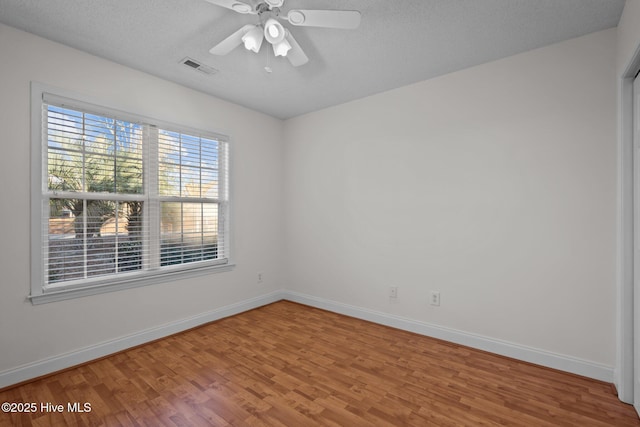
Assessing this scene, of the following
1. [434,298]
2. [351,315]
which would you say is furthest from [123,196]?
[434,298]

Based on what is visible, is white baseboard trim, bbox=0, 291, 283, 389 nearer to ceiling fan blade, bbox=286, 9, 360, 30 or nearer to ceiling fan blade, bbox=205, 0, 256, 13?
ceiling fan blade, bbox=205, 0, 256, 13

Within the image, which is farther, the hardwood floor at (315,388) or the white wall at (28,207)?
the white wall at (28,207)

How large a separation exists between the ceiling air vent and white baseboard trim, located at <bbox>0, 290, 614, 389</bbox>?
257cm

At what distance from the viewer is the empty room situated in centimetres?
198

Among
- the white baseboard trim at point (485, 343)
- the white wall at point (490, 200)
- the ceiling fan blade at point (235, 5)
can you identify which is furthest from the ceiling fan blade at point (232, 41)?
the white baseboard trim at point (485, 343)

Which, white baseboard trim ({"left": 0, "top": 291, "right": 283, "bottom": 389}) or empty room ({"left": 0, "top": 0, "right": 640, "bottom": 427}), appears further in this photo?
white baseboard trim ({"left": 0, "top": 291, "right": 283, "bottom": 389})

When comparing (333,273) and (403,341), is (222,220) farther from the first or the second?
(403,341)

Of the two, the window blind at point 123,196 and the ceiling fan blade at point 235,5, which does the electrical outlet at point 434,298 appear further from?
the ceiling fan blade at point 235,5

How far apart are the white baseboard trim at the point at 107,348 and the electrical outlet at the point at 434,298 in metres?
2.23

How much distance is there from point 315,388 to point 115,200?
2.39 metres

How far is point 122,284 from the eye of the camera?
2.75 metres

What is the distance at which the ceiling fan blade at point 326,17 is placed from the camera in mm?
1692

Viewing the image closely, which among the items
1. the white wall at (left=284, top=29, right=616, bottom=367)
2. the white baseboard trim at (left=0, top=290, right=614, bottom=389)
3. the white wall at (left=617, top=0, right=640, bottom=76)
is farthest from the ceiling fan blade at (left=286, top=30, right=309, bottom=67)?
the white baseboard trim at (left=0, top=290, right=614, bottom=389)

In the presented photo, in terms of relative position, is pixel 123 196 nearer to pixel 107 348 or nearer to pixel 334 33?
pixel 107 348
